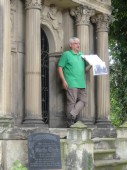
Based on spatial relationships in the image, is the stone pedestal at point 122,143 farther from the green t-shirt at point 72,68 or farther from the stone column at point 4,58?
the stone column at point 4,58

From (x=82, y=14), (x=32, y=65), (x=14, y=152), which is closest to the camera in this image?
(x=14, y=152)

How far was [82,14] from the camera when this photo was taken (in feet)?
43.8

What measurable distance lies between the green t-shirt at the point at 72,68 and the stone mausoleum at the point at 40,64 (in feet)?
2.08

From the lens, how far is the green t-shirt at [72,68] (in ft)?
40.9

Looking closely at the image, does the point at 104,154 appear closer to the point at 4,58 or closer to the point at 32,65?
the point at 32,65

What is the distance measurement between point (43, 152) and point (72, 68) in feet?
12.6

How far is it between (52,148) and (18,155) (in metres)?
0.72

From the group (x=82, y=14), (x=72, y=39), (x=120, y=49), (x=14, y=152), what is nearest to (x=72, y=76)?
(x=72, y=39)

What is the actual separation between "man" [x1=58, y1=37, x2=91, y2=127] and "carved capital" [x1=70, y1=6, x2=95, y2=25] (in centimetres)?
95

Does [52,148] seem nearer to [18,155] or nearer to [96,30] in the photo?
[18,155]

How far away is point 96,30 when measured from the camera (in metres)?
14.3

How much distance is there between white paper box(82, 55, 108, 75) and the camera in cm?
1272

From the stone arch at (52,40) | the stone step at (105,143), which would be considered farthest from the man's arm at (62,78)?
the stone step at (105,143)

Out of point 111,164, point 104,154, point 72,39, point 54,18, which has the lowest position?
point 111,164
